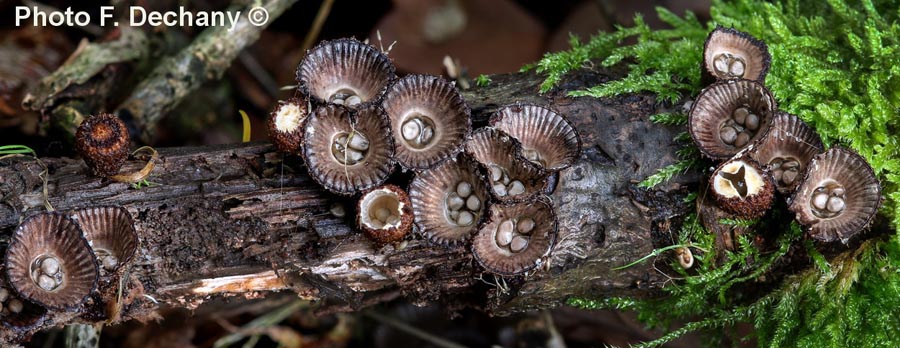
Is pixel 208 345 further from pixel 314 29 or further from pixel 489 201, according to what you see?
pixel 489 201

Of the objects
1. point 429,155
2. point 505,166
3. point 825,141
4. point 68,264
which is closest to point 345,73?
point 429,155

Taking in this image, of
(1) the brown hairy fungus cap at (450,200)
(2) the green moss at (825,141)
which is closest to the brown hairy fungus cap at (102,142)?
(1) the brown hairy fungus cap at (450,200)

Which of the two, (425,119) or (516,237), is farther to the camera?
(425,119)

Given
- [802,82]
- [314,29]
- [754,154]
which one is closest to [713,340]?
[754,154]

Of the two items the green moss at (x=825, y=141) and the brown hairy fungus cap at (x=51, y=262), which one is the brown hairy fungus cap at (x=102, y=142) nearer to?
the brown hairy fungus cap at (x=51, y=262)

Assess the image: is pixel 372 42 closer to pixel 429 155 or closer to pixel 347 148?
pixel 347 148

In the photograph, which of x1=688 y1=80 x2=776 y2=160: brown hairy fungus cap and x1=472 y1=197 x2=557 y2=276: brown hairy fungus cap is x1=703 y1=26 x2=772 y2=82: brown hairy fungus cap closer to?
x1=688 y1=80 x2=776 y2=160: brown hairy fungus cap

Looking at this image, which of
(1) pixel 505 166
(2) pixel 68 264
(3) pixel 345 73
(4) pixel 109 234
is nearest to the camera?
(2) pixel 68 264
